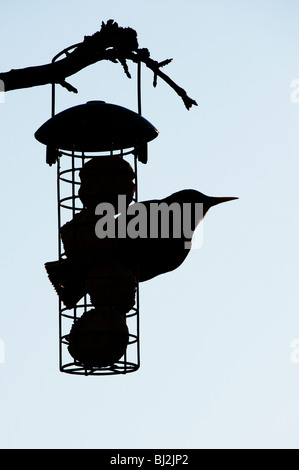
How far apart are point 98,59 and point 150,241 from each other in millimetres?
1325

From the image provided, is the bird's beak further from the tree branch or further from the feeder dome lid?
the tree branch

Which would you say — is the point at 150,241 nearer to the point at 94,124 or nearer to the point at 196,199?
the point at 196,199

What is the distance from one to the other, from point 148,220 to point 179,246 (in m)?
0.33

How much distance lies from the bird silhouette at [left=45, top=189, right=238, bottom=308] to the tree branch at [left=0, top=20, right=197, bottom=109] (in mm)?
879

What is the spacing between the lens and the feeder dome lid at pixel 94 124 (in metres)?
→ 6.91

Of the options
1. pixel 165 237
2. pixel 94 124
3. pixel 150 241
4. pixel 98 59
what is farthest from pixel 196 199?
pixel 98 59

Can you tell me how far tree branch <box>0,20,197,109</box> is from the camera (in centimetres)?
686

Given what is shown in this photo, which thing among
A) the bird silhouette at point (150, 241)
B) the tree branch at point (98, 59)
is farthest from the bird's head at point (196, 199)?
the tree branch at point (98, 59)

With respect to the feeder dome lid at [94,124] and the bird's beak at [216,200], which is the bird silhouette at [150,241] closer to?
the bird's beak at [216,200]

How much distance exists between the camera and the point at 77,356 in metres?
7.02
